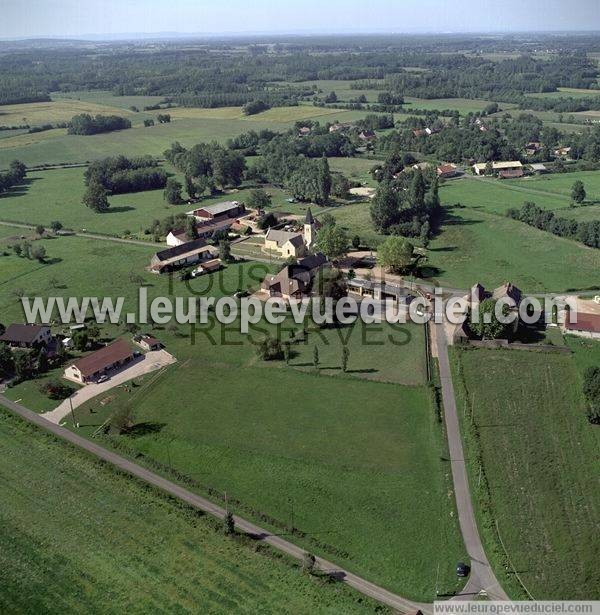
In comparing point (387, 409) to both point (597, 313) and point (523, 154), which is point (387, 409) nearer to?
point (597, 313)

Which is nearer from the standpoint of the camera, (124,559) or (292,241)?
(124,559)

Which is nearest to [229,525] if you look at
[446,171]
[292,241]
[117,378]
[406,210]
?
[117,378]

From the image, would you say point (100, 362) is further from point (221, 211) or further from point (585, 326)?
point (221, 211)

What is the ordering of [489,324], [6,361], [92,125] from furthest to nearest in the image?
1. [92,125]
2. [489,324]
3. [6,361]

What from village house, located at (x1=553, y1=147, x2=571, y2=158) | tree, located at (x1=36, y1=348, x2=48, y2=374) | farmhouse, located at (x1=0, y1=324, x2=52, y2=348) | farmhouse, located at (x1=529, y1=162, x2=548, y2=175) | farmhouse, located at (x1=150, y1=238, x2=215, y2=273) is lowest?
tree, located at (x1=36, y1=348, x2=48, y2=374)

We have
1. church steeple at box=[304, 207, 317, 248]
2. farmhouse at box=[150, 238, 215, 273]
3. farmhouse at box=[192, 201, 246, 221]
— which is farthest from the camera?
farmhouse at box=[192, 201, 246, 221]

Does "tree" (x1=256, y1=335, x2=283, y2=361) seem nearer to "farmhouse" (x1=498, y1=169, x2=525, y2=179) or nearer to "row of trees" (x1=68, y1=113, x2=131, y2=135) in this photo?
"farmhouse" (x1=498, y1=169, x2=525, y2=179)

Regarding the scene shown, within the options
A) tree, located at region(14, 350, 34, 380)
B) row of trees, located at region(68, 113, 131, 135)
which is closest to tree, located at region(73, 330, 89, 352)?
tree, located at region(14, 350, 34, 380)
